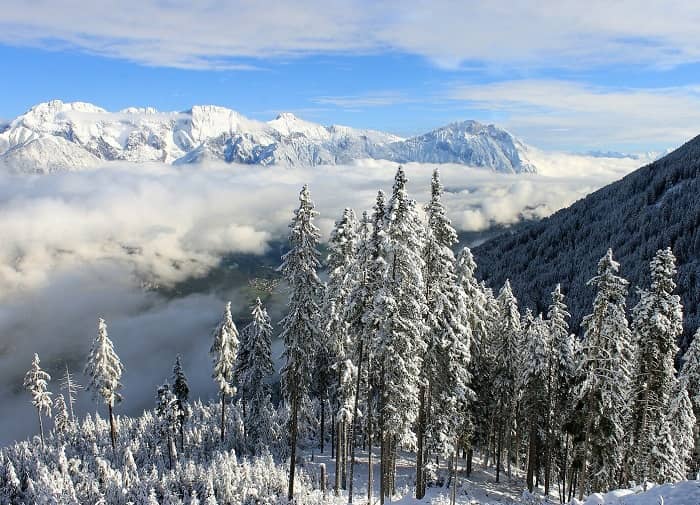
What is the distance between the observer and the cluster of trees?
24328 mm

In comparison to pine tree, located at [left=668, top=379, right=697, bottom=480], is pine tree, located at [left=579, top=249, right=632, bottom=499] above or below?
above

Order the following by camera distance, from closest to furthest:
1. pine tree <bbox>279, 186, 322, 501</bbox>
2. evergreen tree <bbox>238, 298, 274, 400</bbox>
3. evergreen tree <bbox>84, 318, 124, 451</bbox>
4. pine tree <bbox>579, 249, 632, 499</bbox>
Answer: pine tree <bbox>579, 249, 632, 499</bbox> → pine tree <bbox>279, 186, 322, 501</bbox> → evergreen tree <bbox>84, 318, 124, 451</bbox> → evergreen tree <bbox>238, 298, 274, 400</bbox>

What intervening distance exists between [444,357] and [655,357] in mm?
12799

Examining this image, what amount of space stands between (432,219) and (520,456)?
47.4 metres

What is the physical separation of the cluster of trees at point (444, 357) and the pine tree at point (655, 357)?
10 cm

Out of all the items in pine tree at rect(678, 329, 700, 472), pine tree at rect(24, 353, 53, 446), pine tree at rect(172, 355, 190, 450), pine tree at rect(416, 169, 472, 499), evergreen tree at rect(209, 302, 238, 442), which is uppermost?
pine tree at rect(416, 169, 472, 499)

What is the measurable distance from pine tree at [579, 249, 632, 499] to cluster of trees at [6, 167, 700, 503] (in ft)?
0.35

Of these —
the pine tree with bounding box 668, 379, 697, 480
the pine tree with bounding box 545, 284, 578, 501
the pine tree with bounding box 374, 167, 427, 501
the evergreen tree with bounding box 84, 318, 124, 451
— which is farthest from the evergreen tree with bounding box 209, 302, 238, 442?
→ the pine tree with bounding box 668, 379, 697, 480

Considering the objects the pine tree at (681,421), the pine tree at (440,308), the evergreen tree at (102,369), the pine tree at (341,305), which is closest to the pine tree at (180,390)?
the evergreen tree at (102,369)

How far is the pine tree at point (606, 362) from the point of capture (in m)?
25.9

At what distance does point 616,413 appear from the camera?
107ft

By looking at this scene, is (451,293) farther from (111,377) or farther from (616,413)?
(111,377)

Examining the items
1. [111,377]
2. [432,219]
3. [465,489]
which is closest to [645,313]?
[432,219]

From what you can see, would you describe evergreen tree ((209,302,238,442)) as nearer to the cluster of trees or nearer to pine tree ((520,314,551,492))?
the cluster of trees
